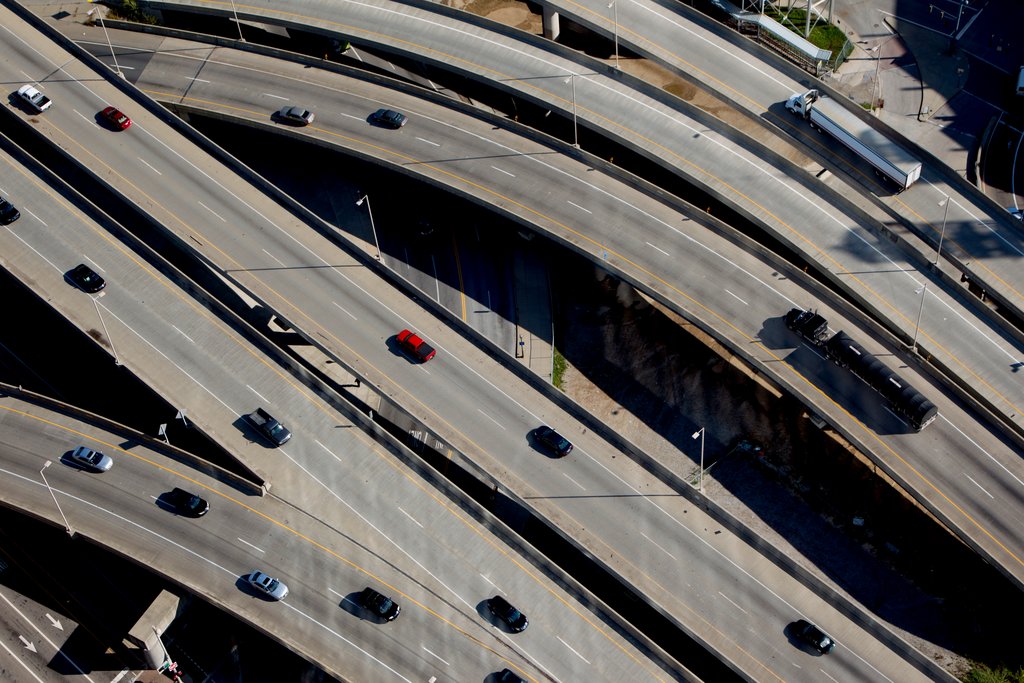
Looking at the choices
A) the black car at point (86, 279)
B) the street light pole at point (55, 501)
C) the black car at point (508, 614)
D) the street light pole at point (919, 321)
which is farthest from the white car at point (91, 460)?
the street light pole at point (919, 321)

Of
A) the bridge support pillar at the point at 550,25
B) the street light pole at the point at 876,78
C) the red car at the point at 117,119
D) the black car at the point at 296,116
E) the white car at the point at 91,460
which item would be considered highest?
the street light pole at the point at 876,78

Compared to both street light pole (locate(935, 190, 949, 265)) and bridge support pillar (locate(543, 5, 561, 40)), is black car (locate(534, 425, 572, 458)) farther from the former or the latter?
bridge support pillar (locate(543, 5, 561, 40))

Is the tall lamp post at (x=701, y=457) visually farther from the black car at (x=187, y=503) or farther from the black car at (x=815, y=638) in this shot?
the black car at (x=187, y=503)

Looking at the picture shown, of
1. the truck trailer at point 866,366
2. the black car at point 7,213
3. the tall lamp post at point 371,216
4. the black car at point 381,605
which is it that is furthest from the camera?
the tall lamp post at point 371,216

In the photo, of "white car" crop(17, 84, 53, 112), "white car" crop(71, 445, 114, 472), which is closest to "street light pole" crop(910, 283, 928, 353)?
"white car" crop(71, 445, 114, 472)

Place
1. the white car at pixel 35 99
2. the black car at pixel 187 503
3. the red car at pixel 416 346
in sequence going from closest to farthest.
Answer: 1. the black car at pixel 187 503
2. the red car at pixel 416 346
3. the white car at pixel 35 99

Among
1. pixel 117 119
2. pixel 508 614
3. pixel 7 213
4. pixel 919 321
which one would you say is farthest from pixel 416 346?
pixel 919 321
